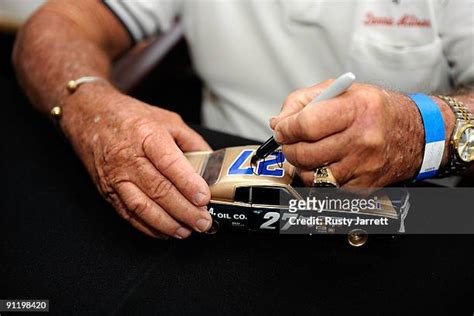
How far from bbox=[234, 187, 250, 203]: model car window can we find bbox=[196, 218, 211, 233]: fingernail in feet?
0.16

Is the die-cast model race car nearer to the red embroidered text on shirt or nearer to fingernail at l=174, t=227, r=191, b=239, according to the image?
fingernail at l=174, t=227, r=191, b=239

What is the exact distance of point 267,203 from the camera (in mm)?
573

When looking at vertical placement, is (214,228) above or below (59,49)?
below

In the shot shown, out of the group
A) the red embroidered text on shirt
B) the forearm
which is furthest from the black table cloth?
the red embroidered text on shirt

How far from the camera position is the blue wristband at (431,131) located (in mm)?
584

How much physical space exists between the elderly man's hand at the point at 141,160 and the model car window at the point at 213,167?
1 cm

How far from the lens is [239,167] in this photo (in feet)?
1.92

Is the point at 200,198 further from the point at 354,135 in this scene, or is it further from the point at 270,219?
the point at 354,135

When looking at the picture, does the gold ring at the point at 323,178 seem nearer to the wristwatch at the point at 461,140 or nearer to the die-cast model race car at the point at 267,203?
the die-cast model race car at the point at 267,203

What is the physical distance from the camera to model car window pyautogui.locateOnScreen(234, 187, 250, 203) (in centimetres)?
56

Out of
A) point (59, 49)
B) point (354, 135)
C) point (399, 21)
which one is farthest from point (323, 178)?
point (59, 49)

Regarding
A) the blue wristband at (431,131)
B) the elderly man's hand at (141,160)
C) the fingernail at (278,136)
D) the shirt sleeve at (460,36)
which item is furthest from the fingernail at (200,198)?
the shirt sleeve at (460,36)

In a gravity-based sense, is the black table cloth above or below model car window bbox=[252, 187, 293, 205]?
below

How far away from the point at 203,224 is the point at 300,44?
0.44m
